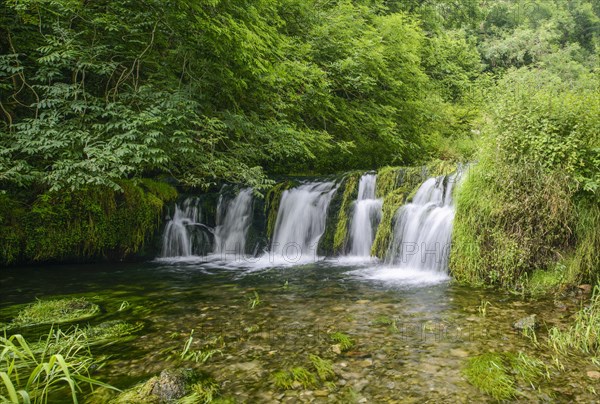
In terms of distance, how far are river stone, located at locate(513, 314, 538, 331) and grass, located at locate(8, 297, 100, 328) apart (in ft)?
14.5

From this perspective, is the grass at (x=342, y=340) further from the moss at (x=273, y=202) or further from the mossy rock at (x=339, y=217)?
the moss at (x=273, y=202)

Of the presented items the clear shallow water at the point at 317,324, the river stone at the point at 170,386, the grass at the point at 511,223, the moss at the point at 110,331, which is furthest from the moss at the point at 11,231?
the grass at the point at 511,223

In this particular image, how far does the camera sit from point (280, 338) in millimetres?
3596

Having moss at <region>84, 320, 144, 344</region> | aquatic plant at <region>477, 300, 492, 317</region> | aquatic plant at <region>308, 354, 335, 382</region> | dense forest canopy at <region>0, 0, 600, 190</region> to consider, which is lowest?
moss at <region>84, 320, 144, 344</region>

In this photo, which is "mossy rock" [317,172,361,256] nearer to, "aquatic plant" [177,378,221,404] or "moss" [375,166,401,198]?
"moss" [375,166,401,198]

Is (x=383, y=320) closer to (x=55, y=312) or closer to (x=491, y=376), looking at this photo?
(x=491, y=376)

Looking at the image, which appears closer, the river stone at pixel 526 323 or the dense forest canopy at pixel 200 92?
the river stone at pixel 526 323

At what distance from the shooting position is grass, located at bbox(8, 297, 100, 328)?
4.07 metres

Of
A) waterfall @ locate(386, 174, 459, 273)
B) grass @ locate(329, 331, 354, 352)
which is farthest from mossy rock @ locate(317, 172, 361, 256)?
grass @ locate(329, 331, 354, 352)

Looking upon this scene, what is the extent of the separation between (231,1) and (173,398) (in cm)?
607

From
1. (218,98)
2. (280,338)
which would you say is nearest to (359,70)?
(218,98)

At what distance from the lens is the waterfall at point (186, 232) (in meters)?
8.89

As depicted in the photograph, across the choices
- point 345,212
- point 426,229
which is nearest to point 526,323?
point 426,229

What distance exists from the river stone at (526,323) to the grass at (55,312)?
4.40m
